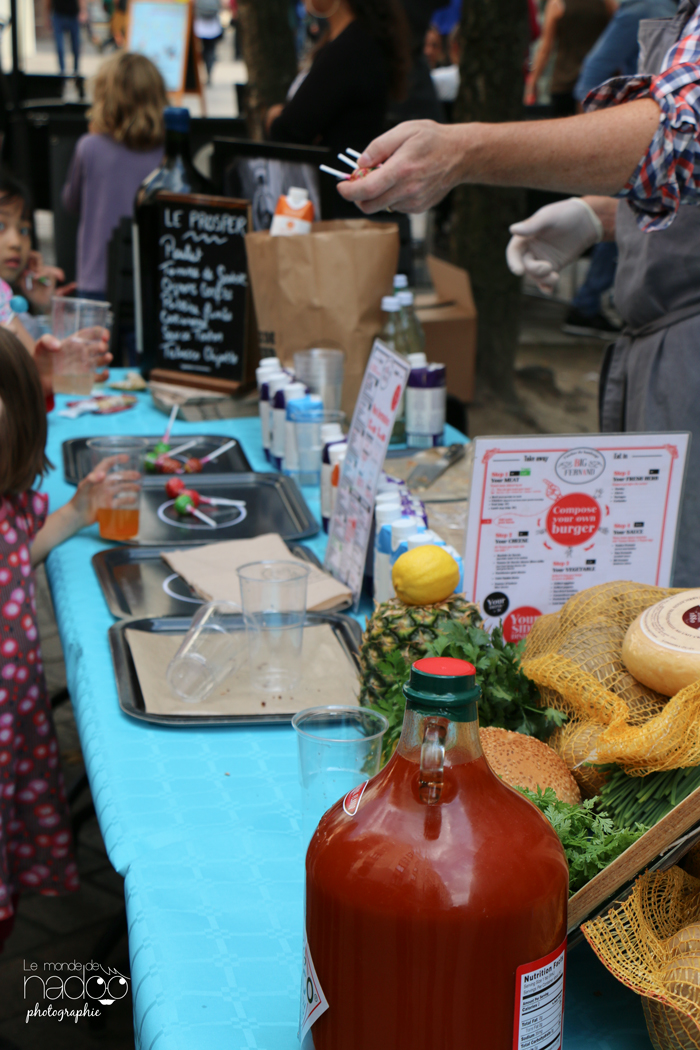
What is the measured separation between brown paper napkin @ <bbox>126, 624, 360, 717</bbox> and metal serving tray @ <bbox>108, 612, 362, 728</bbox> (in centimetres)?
1

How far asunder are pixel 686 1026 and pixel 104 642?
1.15 meters

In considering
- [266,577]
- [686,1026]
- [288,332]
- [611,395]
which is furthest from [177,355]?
[686,1026]

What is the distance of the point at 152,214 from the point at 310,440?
45.7 inches

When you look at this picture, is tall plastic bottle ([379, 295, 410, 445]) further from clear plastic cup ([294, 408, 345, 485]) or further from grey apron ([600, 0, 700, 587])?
grey apron ([600, 0, 700, 587])

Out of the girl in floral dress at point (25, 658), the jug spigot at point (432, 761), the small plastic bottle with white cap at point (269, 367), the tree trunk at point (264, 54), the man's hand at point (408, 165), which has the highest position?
the tree trunk at point (264, 54)

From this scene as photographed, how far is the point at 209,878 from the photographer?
1.11 meters

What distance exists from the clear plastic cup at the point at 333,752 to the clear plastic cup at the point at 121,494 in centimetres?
104

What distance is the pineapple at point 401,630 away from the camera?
1304 mm

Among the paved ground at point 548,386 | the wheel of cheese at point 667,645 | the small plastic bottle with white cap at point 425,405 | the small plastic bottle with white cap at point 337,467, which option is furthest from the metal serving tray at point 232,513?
the paved ground at point 548,386

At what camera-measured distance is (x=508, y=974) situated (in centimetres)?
67

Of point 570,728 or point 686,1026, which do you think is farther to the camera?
point 570,728

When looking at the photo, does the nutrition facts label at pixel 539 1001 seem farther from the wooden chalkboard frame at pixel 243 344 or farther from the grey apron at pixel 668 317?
the wooden chalkboard frame at pixel 243 344

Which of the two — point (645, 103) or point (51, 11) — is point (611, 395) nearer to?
point (645, 103)

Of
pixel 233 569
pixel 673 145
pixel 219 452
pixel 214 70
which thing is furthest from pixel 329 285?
pixel 214 70
